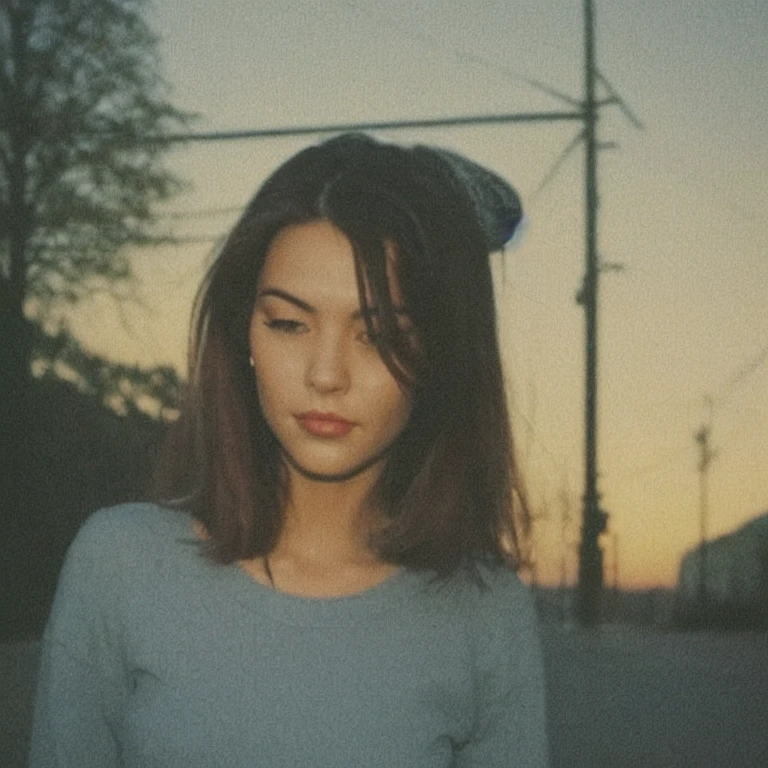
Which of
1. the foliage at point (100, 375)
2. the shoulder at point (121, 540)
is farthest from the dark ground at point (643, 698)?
the shoulder at point (121, 540)

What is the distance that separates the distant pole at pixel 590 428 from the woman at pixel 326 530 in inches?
265

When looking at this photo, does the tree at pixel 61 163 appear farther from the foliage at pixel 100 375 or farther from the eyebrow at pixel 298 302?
the eyebrow at pixel 298 302

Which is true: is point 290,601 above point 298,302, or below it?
below

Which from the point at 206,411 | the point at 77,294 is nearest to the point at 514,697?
the point at 206,411

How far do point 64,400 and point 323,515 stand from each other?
29.3ft

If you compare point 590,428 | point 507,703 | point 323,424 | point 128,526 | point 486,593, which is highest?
point 323,424

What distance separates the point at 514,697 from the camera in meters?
1.87

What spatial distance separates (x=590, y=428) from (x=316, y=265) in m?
7.57

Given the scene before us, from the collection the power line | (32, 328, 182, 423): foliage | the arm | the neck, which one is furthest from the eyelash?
(32, 328, 182, 423): foliage

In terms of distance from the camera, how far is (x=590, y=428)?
30.3 feet

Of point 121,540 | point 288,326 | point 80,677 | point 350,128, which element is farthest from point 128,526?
point 350,128

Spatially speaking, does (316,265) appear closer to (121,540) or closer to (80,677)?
(121,540)

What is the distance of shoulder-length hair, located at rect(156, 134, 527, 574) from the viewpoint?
1846 mm

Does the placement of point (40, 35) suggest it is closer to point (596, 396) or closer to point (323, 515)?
point (596, 396)
